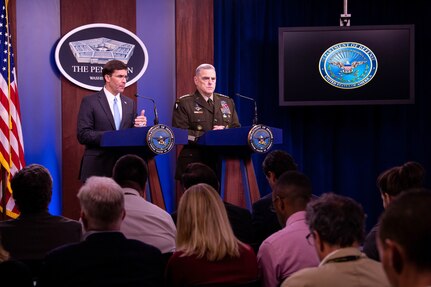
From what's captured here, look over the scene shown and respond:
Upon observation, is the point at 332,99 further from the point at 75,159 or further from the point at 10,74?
the point at 10,74

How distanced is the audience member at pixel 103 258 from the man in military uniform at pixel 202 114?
10.2 ft

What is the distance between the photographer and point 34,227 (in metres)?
2.74

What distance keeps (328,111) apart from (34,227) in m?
4.73

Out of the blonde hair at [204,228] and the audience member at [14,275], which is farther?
the blonde hair at [204,228]

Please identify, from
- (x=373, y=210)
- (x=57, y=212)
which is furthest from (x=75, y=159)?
(x=373, y=210)

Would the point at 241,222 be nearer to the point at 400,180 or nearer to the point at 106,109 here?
the point at 400,180

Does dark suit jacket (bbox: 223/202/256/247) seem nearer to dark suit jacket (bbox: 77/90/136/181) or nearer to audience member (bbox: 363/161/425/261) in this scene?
audience member (bbox: 363/161/425/261)

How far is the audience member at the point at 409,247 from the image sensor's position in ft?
3.61

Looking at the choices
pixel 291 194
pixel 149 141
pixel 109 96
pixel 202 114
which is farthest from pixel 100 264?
pixel 202 114

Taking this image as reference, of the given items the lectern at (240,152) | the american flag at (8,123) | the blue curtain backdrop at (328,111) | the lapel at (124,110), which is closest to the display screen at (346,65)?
the blue curtain backdrop at (328,111)

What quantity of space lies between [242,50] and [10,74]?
2387mm

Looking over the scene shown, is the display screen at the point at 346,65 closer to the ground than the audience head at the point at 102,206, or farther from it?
farther from it

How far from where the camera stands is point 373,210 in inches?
275

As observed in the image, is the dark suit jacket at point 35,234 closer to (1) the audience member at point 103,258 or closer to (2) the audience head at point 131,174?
(1) the audience member at point 103,258
